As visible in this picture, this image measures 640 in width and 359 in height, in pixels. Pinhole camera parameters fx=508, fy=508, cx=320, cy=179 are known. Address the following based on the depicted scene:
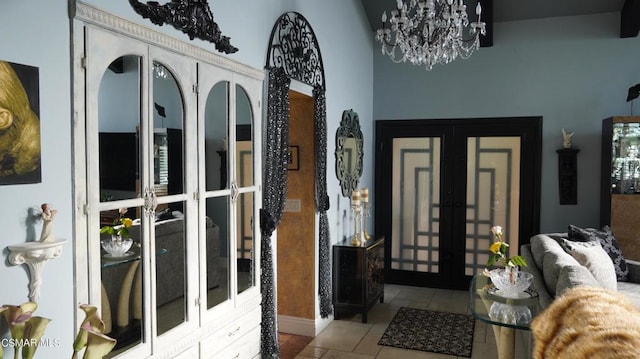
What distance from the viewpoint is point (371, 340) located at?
4496 millimetres

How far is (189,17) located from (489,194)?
4462mm

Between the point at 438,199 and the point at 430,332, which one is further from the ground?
the point at 438,199

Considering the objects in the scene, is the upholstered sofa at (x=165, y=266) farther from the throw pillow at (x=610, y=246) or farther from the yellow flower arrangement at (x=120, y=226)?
the throw pillow at (x=610, y=246)

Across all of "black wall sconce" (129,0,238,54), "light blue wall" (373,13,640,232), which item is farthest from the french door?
"black wall sconce" (129,0,238,54)

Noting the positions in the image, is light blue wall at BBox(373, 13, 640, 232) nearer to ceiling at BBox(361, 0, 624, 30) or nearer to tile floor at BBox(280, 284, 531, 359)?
ceiling at BBox(361, 0, 624, 30)

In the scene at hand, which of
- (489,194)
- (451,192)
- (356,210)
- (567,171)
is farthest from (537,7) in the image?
(356,210)

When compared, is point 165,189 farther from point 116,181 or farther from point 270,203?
point 270,203

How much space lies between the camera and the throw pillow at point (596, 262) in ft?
12.7

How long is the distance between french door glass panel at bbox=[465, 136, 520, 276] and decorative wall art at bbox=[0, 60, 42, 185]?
5142mm

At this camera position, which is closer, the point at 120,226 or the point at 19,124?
the point at 19,124

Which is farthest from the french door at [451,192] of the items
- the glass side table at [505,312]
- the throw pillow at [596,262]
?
the glass side table at [505,312]

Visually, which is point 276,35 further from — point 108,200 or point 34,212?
point 34,212

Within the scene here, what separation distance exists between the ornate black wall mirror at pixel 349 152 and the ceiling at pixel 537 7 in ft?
4.65

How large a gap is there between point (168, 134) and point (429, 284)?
4616 mm
